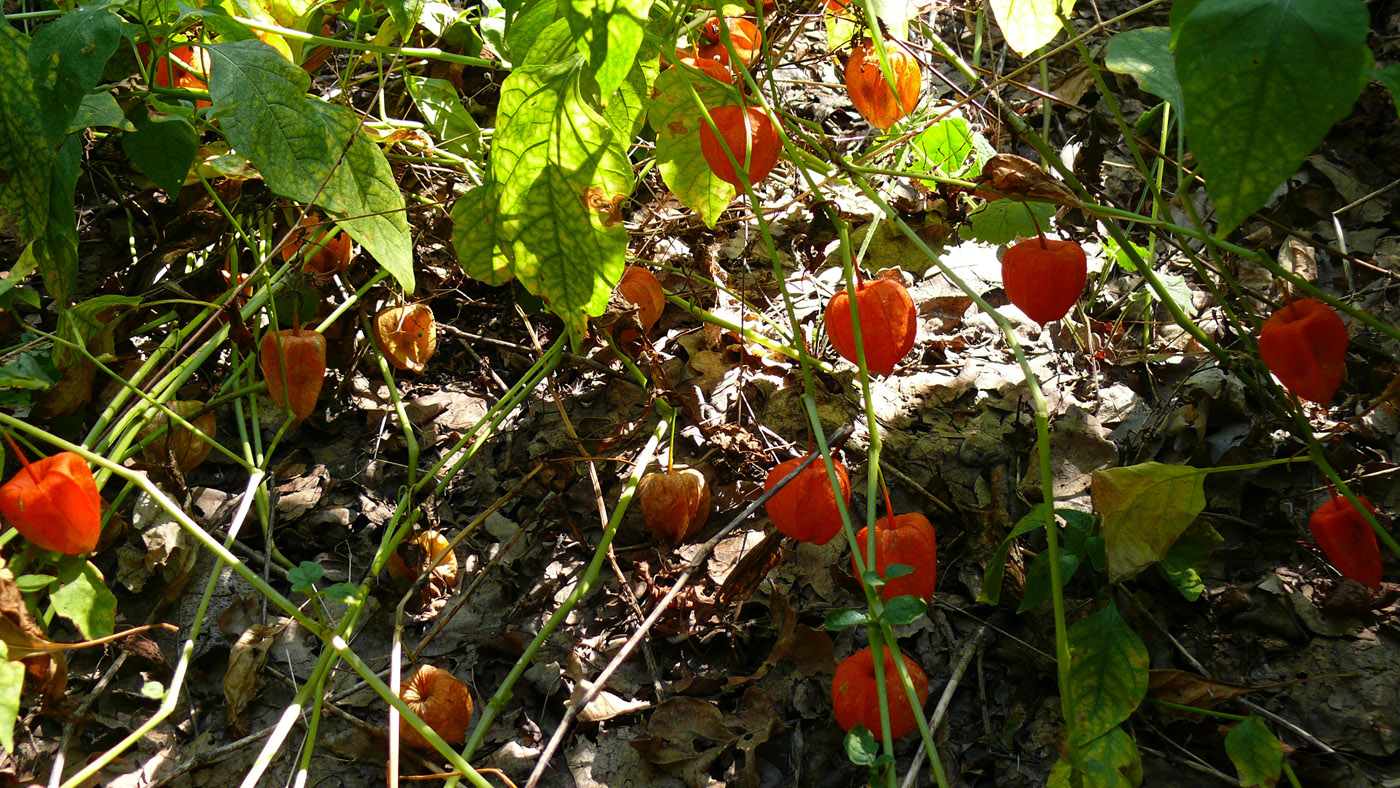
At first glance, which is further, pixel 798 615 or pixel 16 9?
pixel 16 9

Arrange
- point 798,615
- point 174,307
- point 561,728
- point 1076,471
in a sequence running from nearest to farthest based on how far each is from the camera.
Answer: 1. point 561,728
2. point 798,615
3. point 1076,471
4. point 174,307

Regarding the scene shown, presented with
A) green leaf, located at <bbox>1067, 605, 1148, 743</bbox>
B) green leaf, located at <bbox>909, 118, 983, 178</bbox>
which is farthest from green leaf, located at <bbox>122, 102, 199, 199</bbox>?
green leaf, located at <bbox>1067, 605, 1148, 743</bbox>

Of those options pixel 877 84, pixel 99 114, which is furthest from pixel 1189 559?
pixel 99 114

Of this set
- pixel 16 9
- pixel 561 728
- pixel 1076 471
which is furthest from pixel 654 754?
pixel 16 9

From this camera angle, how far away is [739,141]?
3.92 feet

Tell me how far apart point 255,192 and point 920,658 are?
65.3 inches

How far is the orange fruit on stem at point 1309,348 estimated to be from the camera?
1.05 meters

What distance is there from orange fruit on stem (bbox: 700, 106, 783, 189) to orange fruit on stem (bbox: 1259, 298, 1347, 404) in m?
0.70

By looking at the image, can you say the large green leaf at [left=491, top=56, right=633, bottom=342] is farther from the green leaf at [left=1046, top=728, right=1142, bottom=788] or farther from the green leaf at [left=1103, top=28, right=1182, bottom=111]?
the green leaf at [left=1046, top=728, right=1142, bottom=788]

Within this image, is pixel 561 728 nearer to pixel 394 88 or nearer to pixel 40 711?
pixel 40 711

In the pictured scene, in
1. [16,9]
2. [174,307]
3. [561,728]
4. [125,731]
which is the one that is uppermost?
[16,9]

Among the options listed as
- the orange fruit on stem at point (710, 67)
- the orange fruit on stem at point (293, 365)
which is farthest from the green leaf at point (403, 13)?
the orange fruit on stem at point (293, 365)

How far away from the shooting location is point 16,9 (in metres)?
2.51

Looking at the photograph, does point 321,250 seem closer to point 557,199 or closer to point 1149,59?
point 557,199
